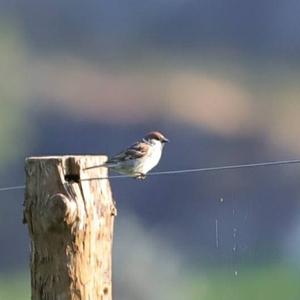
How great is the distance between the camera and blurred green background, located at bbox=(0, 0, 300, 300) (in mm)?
4191

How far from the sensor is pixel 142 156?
4.11m

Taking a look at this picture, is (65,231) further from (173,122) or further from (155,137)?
(173,122)

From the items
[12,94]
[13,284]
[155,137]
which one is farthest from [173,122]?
[13,284]

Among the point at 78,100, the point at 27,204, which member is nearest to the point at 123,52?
the point at 78,100

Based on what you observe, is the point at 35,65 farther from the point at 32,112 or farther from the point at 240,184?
the point at 240,184

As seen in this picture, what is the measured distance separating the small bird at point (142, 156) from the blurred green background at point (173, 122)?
0.38 ft

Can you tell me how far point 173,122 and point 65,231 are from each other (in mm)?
1875

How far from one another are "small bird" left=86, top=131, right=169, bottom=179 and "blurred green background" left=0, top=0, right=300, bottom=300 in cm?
12

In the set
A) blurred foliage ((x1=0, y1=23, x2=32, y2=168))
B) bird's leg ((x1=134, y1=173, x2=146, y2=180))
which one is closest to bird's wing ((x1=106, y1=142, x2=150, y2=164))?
bird's leg ((x1=134, y1=173, x2=146, y2=180))

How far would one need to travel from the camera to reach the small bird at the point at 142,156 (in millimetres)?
4066

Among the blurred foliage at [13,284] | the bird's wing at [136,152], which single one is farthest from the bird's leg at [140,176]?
the blurred foliage at [13,284]

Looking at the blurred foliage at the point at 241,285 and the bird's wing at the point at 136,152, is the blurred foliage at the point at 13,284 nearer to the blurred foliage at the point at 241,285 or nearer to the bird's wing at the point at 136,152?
the blurred foliage at the point at 241,285

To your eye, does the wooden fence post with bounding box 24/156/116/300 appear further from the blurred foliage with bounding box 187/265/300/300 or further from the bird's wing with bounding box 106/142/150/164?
the blurred foliage with bounding box 187/265/300/300

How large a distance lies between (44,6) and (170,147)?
940 mm
